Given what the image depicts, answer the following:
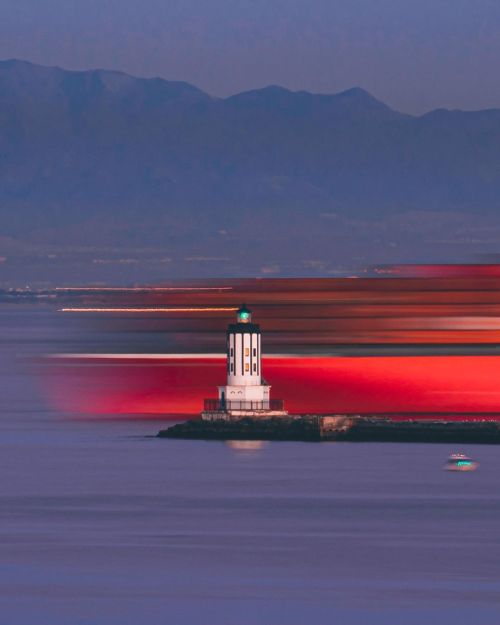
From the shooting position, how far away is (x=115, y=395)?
2055 inches

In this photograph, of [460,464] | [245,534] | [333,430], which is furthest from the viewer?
[333,430]

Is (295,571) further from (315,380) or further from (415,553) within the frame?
(315,380)

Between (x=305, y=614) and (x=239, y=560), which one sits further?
(x=239, y=560)

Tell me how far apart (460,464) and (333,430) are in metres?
4.76

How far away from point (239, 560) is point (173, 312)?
38.8 metres

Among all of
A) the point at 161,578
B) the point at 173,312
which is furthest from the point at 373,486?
the point at 173,312

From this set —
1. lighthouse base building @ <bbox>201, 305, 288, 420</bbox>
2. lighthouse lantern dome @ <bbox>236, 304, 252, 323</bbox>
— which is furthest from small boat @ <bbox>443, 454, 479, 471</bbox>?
lighthouse lantern dome @ <bbox>236, 304, 252, 323</bbox>

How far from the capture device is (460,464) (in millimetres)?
29859

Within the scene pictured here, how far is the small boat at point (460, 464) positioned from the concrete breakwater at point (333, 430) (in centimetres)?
310

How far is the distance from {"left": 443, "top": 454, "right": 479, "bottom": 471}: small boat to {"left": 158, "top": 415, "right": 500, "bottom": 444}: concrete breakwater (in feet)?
10.2

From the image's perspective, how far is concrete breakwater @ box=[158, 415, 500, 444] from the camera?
33.8 meters

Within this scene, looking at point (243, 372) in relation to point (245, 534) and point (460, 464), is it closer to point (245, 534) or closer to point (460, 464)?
point (460, 464)

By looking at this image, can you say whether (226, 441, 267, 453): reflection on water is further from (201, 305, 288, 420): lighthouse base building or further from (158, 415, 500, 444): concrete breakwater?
(201, 305, 288, 420): lighthouse base building

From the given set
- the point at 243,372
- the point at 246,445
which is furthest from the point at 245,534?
the point at 243,372
